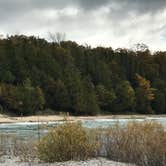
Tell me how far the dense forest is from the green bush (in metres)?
76.5

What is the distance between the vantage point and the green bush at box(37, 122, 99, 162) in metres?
20.0

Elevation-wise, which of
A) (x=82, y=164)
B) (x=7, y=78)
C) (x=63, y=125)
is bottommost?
(x=82, y=164)

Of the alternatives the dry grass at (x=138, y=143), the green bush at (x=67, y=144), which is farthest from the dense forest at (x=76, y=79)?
the dry grass at (x=138, y=143)

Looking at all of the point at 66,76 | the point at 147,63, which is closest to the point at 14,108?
the point at 66,76

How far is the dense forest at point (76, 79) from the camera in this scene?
334 feet

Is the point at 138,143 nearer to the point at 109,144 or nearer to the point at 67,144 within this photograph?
the point at 109,144

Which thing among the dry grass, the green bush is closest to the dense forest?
the green bush

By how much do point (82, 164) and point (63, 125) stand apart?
1.97 meters

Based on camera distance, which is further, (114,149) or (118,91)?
(118,91)

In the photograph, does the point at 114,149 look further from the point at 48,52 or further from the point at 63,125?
the point at 48,52

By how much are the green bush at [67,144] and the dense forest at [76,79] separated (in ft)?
251

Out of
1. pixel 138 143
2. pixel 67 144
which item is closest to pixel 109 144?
pixel 138 143

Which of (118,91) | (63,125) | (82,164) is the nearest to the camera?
(82,164)

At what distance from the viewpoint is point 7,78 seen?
102562 millimetres
